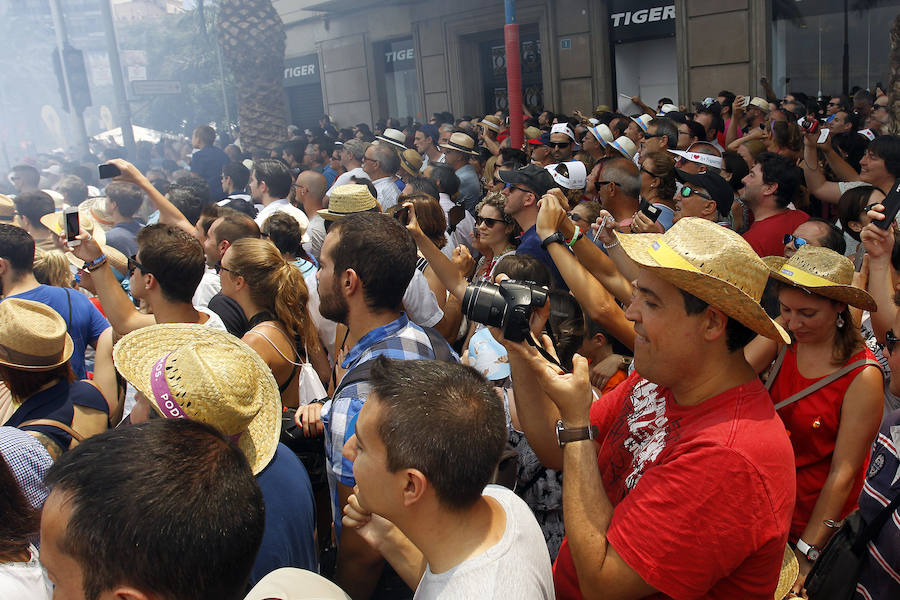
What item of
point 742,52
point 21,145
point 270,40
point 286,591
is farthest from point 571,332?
point 21,145

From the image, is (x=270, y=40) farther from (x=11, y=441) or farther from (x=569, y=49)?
(x=11, y=441)

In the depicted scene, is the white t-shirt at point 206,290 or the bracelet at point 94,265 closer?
the bracelet at point 94,265

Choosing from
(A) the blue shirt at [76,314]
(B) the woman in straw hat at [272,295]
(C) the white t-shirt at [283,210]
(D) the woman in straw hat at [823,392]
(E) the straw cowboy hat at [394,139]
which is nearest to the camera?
(D) the woman in straw hat at [823,392]

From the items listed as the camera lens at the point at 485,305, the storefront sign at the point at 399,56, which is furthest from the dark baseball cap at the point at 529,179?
the storefront sign at the point at 399,56

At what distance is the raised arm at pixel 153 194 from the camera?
5.81m

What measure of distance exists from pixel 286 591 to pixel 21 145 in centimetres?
3447

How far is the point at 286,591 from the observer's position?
1585 millimetres

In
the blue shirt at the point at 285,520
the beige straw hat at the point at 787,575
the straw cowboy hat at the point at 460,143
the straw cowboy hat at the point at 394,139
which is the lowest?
the beige straw hat at the point at 787,575

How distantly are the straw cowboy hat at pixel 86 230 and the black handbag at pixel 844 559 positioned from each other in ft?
13.2

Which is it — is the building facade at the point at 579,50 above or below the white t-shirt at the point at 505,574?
above

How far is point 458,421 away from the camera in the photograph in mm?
1819

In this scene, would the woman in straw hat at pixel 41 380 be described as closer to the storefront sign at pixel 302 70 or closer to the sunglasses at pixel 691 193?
the sunglasses at pixel 691 193

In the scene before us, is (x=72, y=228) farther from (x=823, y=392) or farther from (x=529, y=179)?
(x=823, y=392)

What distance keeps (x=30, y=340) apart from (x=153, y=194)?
10.2 ft
